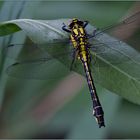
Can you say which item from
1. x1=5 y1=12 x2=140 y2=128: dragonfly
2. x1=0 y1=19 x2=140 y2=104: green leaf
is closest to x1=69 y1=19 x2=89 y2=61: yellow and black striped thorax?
x1=5 y1=12 x2=140 y2=128: dragonfly

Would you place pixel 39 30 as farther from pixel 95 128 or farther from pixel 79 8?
pixel 79 8

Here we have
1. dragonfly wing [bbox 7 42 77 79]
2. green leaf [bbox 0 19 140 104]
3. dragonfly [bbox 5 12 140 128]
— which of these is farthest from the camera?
dragonfly wing [bbox 7 42 77 79]

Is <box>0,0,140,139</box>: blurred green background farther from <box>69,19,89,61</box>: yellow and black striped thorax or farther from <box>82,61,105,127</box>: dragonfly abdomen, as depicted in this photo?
<box>69,19,89,61</box>: yellow and black striped thorax

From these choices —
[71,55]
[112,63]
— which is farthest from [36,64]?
[112,63]

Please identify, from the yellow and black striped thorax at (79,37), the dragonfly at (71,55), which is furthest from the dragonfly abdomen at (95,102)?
the yellow and black striped thorax at (79,37)

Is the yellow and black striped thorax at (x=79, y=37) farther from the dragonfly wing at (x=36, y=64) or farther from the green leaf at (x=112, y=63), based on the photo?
the green leaf at (x=112, y=63)
